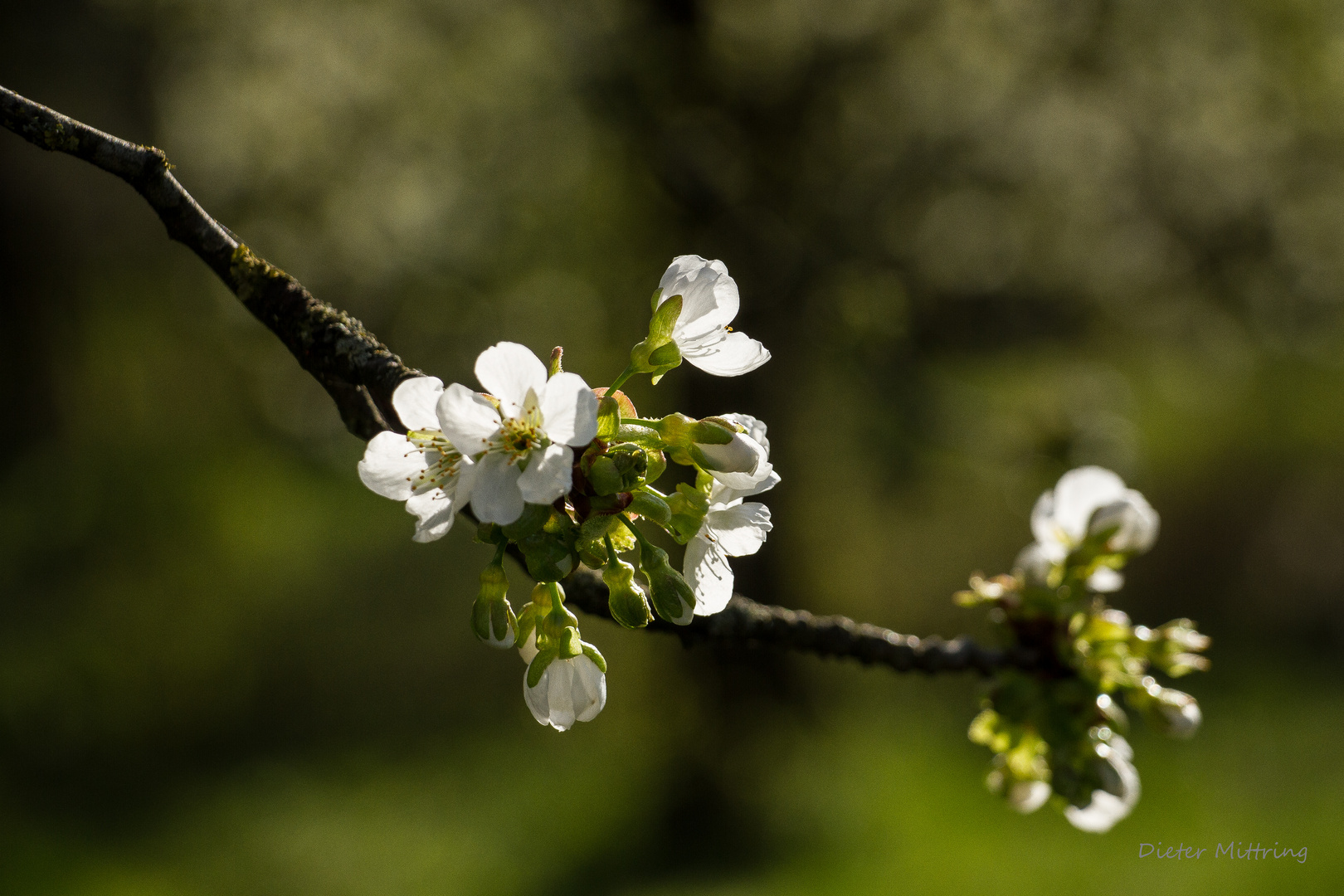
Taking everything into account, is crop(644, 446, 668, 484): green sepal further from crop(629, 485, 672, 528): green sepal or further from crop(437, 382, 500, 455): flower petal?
crop(437, 382, 500, 455): flower petal

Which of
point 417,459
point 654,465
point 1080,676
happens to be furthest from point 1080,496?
point 417,459

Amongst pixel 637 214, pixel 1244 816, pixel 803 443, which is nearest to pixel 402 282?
pixel 637 214

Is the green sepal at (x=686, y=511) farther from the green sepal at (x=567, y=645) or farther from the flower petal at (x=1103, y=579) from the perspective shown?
the flower petal at (x=1103, y=579)

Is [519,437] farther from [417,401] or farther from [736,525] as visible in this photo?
[736,525]

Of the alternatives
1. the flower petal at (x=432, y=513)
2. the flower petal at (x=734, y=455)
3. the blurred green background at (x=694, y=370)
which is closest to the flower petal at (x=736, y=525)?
the flower petal at (x=734, y=455)

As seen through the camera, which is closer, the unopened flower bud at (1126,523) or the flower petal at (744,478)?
the flower petal at (744,478)

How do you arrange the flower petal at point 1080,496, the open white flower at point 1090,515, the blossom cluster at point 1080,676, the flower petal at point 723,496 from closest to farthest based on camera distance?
the flower petal at point 723,496, the blossom cluster at point 1080,676, the open white flower at point 1090,515, the flower petal at point 1080,496

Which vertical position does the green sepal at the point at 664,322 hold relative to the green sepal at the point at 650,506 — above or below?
above
